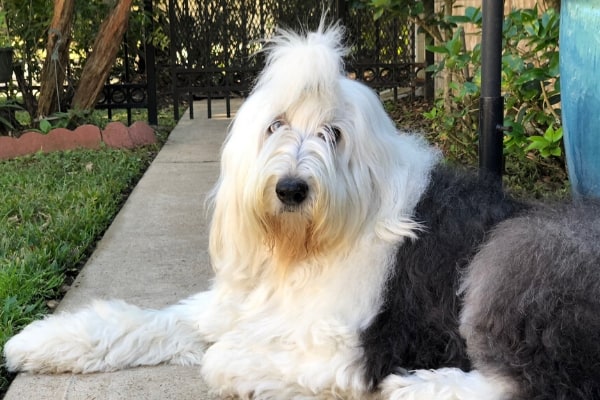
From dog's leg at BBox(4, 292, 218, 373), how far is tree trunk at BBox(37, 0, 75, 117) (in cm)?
546

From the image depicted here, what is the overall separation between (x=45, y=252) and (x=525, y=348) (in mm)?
2808

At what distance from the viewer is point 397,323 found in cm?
257

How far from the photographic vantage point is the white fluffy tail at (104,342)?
297cm

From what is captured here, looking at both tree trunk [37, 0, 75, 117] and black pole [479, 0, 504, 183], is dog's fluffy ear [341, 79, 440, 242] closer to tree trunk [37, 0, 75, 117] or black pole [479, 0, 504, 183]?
black pole [479, 0, 504, 183]

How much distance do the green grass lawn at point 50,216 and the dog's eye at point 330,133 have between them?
1538 mm

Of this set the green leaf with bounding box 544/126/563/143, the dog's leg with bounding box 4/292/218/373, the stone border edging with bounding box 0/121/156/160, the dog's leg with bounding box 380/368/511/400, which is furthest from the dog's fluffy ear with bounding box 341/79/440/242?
the stone border edging with bounding box 0/121/156/160

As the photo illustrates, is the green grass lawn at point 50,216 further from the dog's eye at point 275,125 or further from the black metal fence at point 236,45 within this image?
the black metal fence at point 236,45

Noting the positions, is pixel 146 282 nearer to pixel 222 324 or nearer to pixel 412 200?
pixel 222 324

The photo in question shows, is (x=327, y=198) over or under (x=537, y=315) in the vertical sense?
over

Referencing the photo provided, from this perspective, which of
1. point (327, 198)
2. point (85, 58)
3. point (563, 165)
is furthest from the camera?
point (85, 58)

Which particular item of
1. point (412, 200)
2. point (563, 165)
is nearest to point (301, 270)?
point (412, 200)

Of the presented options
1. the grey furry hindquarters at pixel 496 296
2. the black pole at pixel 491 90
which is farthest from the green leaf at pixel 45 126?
the grey furry hindquarters at pixel 496 296

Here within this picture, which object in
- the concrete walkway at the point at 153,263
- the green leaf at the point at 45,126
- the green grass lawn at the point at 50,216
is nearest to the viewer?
the concrete walkway at the point at 153,263

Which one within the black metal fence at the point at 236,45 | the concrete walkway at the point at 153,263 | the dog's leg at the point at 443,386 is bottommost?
the concrete walkway at the point at 153,263
